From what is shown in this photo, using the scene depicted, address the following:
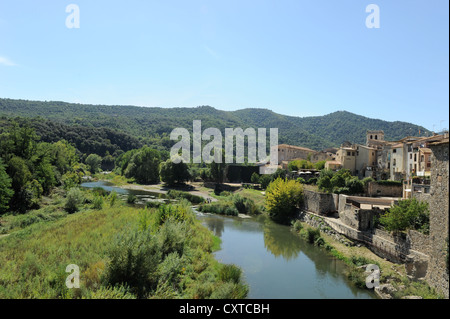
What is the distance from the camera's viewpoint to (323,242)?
21797mm

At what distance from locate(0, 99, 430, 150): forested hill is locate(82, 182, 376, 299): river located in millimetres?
83363

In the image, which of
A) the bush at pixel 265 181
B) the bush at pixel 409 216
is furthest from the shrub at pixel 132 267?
the bush at pixel 265 181

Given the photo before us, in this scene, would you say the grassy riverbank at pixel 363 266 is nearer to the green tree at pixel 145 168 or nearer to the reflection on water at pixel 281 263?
the reflection on water at pixel 281 263

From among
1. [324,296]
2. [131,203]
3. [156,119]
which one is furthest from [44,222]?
[156,119]

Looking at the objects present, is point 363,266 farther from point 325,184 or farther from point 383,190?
point 325,184

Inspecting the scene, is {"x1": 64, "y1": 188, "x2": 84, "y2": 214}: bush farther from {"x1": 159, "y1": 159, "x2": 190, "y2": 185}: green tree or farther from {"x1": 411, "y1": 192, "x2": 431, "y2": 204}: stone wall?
{"x1": 411, "y1": 192, "x2": 431, "y2": 204}: stone wall

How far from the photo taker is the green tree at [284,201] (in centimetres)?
2989

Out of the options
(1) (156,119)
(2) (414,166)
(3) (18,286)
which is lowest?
(3) (18,286)

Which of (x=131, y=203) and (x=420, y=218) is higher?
(x=420, y=218)

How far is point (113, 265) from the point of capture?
36.4 feet

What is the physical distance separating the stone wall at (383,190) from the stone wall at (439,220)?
1728cm

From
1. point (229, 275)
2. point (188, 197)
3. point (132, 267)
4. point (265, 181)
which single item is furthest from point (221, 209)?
point (132, 267)
